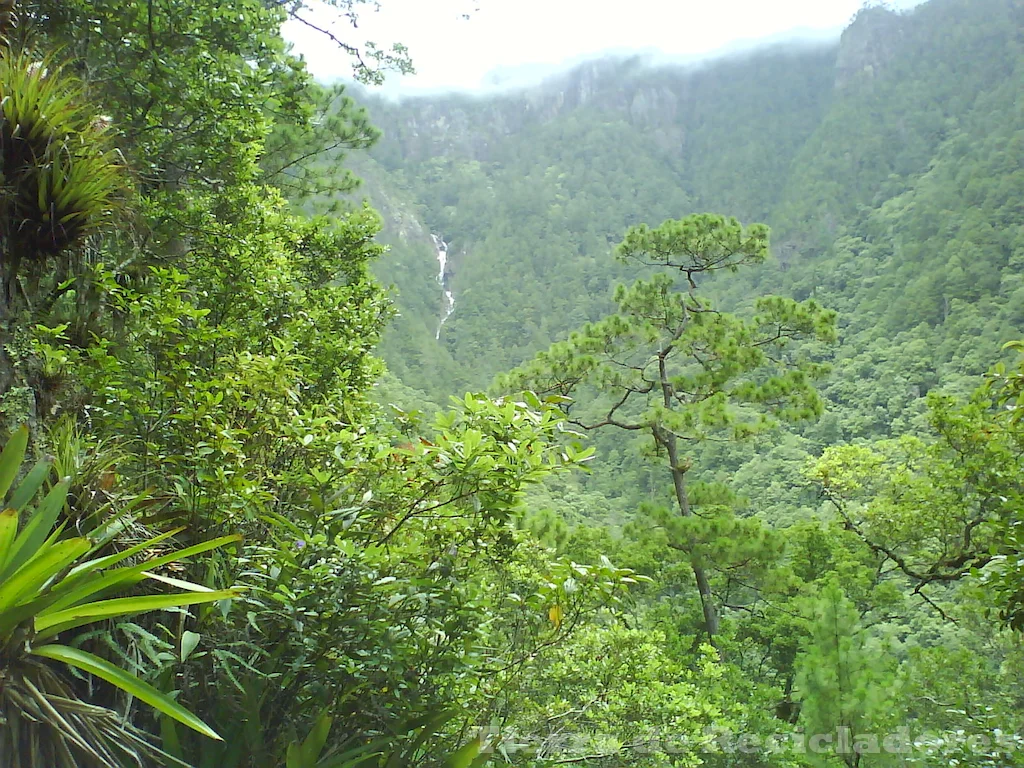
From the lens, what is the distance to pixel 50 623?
4.14 ft

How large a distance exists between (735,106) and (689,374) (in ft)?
209

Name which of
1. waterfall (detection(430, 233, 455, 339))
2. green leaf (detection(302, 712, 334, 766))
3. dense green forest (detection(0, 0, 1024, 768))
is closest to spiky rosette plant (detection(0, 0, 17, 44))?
dense green forest (detection(0, 0, 1024, 768))

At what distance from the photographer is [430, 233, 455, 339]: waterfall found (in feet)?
126

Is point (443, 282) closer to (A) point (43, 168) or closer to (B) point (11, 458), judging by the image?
(A) point (43, 168)

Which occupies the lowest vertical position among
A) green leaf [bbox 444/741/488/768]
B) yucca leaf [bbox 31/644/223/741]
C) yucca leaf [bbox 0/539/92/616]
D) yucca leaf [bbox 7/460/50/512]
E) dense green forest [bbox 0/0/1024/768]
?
yucca leaf [bbox 31/644/223/741]

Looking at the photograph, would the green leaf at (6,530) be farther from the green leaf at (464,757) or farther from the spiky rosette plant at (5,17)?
the spiky rosette plant at (5,17)

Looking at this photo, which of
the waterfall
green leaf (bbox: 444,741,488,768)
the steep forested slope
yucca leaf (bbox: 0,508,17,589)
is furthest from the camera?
the waterfall

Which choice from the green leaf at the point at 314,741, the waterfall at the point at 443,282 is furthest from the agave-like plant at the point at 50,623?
the waterfall at the point at 443,282

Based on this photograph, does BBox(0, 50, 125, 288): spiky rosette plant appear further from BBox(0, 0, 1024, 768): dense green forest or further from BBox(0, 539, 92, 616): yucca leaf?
BBox(0, 539, 92, 616): yucca leaf

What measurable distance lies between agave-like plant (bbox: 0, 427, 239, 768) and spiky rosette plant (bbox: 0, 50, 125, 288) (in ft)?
3.83

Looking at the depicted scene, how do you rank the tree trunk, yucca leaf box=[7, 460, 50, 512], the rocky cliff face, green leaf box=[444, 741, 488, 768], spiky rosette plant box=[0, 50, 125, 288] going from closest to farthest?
1. yucca leaf box=[7, 460, 50, 512]
2. green leaf box=[444, 741, 488, 768]
3. spiky rosette plant box=[0, 50, 125, 288]
4. the tree trunk
5. the rocky cliff face

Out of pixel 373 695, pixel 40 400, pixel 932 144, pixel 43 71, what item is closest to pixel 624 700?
pixel 373 695

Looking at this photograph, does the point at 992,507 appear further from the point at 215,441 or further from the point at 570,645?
the point at 215,441

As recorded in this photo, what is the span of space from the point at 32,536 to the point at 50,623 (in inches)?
6.5
